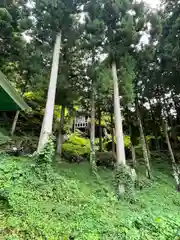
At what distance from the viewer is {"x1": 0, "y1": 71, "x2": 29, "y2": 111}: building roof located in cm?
402

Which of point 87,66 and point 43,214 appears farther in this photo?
point 87,66

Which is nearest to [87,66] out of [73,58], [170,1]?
[73,58]

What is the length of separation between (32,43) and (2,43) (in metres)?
1.93

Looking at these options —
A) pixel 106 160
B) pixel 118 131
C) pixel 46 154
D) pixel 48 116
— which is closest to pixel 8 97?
pixel 46 154

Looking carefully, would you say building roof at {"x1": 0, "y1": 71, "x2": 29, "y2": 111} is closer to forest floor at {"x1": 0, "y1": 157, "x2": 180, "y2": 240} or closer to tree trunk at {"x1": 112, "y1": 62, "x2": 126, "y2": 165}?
forest floor at {"x1": 0, "y1": 157, "x2": 180, "y2": 240}

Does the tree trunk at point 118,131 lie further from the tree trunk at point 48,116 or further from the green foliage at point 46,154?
the green foliage at point 46,154

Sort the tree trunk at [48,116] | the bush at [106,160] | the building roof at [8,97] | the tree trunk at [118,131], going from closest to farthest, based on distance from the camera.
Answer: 1. the building roof at [8,97]
2. the tree trunk at [48,116]
3. the tree trunk at [118,131]
4. the bush at [106,160]

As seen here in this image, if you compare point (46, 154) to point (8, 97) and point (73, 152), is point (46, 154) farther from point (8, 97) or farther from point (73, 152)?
point (73, 152)

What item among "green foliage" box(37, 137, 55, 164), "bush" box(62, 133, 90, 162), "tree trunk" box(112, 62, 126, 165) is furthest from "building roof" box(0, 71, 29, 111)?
"bush" box(62, 133, 90, 162)

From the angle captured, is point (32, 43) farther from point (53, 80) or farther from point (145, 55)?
point (145, 55)

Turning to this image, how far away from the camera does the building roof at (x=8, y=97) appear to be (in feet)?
13.2

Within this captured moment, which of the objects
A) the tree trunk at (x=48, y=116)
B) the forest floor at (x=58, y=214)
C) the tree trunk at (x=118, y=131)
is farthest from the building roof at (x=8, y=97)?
the tree trunk at (x=118, y=131)

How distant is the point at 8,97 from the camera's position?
4.38 meters

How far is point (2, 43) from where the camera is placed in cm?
1170
